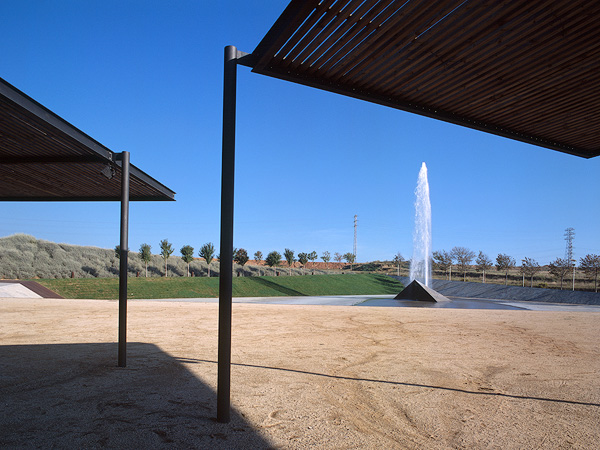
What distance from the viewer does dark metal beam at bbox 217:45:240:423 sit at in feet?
11.1

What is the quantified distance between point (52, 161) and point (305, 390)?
613 cm

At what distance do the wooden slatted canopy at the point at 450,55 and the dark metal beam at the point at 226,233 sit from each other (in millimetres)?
211

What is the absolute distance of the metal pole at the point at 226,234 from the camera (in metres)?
3.39

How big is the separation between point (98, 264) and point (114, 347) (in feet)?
149

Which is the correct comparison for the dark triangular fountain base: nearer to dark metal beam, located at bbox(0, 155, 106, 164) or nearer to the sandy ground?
the sandy ground

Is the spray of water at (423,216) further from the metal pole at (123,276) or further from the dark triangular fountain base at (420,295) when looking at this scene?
the metal pole at (123,276)

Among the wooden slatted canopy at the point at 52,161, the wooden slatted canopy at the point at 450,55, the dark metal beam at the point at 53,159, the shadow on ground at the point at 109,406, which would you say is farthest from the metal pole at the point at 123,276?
the wooden slatted canopy at the point at 450,55

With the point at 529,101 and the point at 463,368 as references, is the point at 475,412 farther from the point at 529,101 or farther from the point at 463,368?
the point at 529,101

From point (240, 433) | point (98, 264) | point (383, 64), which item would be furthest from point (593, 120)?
point (98, 264)

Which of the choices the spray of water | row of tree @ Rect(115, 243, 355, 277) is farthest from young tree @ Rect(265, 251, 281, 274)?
the spray of water

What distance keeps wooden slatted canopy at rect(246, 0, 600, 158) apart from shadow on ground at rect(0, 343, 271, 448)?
121 inches

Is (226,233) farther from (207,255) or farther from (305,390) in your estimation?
(207,255)

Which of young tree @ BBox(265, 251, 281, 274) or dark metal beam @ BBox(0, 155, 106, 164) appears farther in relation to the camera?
young tree @ BBox(265, 251, 281, 274)

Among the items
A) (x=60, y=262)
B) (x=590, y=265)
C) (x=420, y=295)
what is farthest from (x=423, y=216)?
(x=60, y=262)
